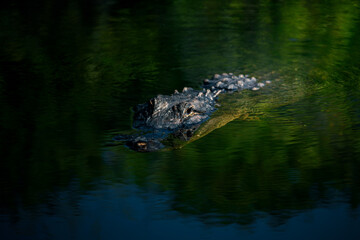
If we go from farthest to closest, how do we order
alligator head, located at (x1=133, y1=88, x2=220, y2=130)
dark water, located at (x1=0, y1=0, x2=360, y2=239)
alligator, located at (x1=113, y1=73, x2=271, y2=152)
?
alligator head, located at (x1=133, y1=88, x2=220, y2=130) → alligator, located at (x1=113, y1=73, x2=271, y2=152) → dark water, located at (x1=0, y1=0, x2=360, y2=239)

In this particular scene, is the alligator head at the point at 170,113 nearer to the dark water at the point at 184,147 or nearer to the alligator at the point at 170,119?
the alligator at the point at 170,119

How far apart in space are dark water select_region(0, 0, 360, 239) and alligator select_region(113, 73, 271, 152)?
13 cm

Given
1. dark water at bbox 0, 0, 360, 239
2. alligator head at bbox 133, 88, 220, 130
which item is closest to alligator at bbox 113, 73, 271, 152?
alligator head at bbox 133, 88, 220, 130

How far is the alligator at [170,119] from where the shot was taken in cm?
461

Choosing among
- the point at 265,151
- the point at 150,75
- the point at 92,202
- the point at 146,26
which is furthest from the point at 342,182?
the point at 146,26

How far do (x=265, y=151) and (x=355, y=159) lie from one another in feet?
2.59

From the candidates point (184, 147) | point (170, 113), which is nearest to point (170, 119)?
point (170, 113)

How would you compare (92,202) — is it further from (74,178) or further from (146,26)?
(146,26)

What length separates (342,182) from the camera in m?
3.98

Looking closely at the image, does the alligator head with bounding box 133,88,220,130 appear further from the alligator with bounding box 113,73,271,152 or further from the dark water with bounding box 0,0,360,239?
the dark water with bounding box 0,0,360,239

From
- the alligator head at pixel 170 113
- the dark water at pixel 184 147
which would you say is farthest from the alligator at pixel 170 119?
the dark water at pixel 184 147

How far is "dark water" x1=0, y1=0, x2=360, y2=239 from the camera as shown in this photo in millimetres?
3576

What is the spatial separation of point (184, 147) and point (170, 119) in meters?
0.49

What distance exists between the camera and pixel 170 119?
16.3 ft
